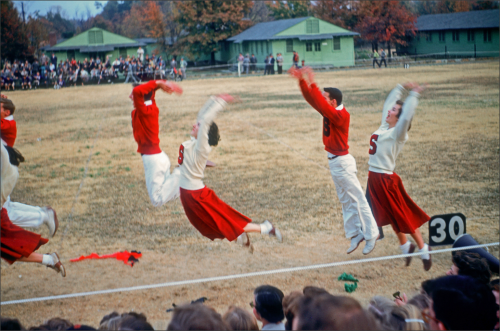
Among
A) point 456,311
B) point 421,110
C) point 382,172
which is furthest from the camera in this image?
point 421,110

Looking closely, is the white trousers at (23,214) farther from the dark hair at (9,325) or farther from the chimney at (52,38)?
the chimney at (52,38)

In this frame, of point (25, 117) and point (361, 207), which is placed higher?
point (25, 117)

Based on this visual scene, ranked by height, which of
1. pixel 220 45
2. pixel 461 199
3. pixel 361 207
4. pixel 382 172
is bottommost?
pixel 461 199

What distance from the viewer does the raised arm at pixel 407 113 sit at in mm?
5236

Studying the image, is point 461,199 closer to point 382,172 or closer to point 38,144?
point 382,172

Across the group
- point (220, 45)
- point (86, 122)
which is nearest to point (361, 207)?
point (86, 122)

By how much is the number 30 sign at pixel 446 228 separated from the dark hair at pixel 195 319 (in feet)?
12.7

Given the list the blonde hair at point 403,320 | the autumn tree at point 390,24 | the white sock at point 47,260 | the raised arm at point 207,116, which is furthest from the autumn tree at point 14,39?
the blonde hair at point 403,320

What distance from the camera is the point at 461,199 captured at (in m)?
9.40

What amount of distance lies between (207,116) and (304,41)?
41.7m

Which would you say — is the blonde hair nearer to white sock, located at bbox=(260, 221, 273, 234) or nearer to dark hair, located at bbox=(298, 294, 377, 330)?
dark hair, located at bbox=(298, 294, 377, 330)

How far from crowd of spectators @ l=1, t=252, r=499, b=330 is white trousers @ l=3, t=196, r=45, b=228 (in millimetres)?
2011

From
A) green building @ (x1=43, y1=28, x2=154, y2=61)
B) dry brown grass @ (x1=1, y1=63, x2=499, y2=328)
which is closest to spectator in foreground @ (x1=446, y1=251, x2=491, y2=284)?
dry brown grass @ (x1=1, y1=63, x2=499, y2=328)

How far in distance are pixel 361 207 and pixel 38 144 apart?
14.2 m
